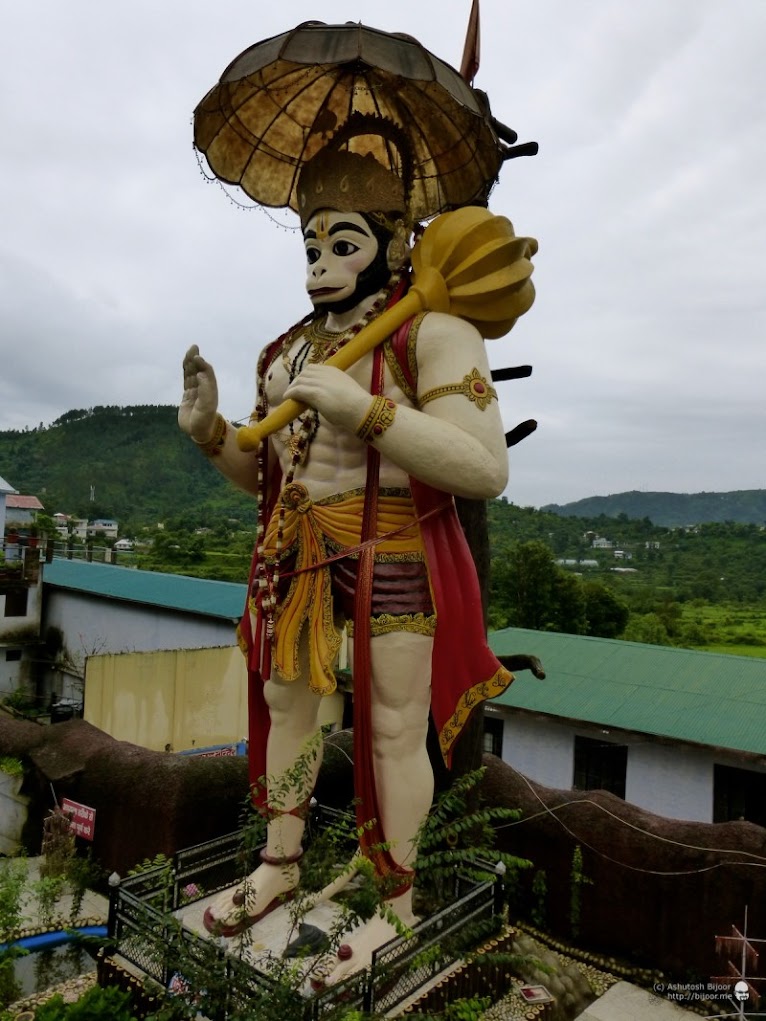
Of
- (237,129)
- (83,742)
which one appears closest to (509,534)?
(83,742)

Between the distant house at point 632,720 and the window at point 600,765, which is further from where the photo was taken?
the window at point 600,765

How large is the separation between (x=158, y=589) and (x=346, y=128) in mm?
13102

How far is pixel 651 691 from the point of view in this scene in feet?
31.4

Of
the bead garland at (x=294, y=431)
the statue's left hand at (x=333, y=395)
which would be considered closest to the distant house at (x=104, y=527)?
the bead garland at (x=294, y=431)

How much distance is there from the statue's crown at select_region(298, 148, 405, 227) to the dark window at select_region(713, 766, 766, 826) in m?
7.28

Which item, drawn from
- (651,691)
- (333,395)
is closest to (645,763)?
(651,691)

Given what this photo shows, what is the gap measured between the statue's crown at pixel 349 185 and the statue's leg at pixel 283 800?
2.43 m

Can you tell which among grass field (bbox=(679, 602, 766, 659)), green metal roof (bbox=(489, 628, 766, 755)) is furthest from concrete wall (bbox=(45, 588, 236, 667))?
grass field (bbox=(679, 602, 766, 659))

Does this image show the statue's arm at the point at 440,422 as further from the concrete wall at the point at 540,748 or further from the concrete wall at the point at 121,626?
the concrete wall at the point at 121,626

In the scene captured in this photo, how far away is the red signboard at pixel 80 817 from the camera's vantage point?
7953 mm

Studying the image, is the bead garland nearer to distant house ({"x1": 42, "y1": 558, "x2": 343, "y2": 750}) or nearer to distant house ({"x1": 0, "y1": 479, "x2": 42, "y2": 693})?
distant house ({"x1": 42, "y1": 558, "x2": 343, "y2": 750})

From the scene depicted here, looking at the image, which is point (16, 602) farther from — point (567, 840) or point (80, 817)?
point (567, 840)

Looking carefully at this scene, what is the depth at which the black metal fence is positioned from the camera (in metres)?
2.96

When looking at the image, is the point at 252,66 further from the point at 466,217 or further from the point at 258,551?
the point at 258,551
